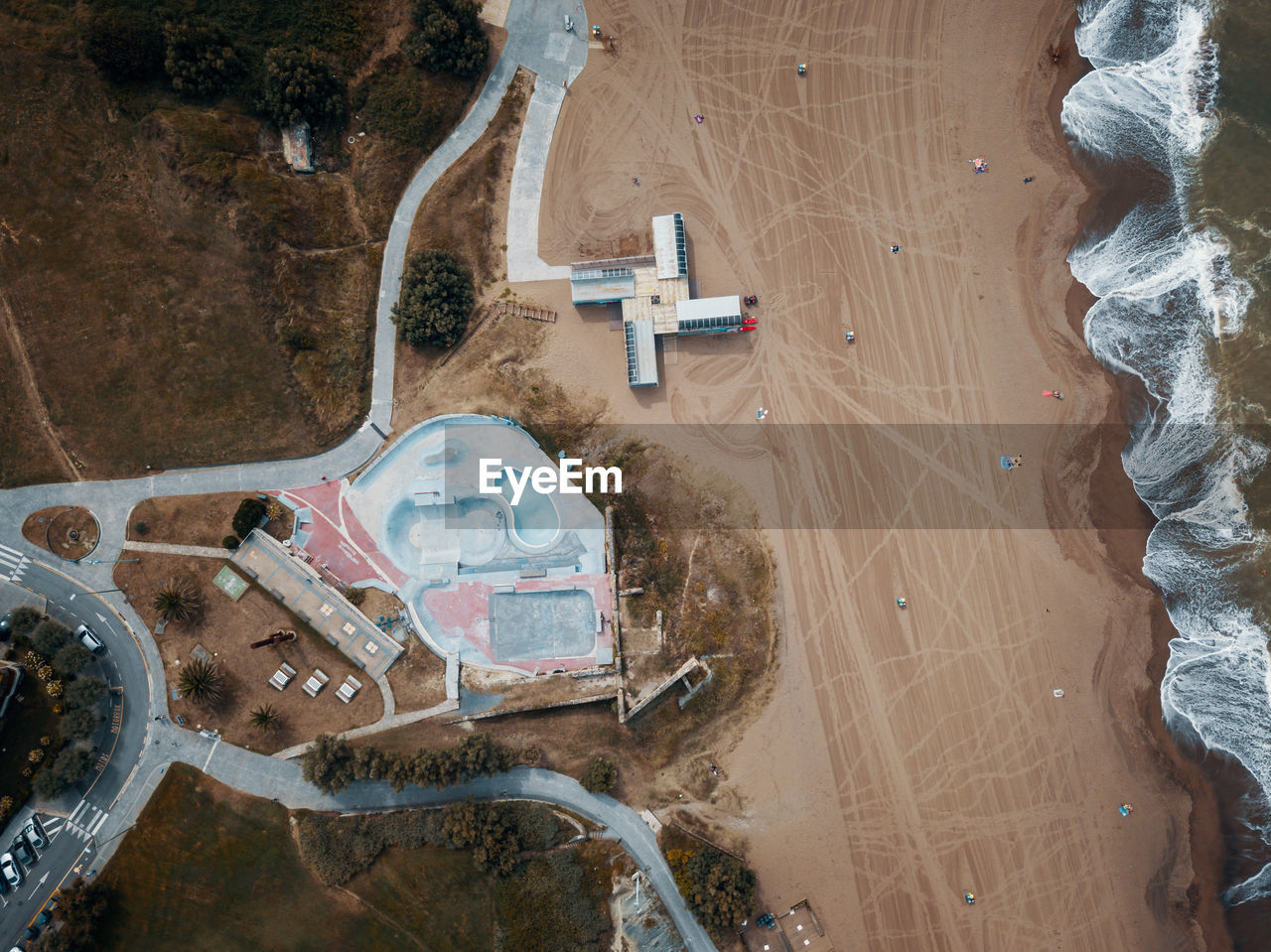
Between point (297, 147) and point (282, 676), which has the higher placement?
point (297, 147)

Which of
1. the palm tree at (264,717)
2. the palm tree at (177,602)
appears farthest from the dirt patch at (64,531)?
the palm tree at (264,717)

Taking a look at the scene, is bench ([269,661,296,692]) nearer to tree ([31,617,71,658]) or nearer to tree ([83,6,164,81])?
tree ([31,617,71,658])

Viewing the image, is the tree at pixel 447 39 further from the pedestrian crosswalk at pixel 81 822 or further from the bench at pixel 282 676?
the pedestrian crosswalk at pixel 81 822

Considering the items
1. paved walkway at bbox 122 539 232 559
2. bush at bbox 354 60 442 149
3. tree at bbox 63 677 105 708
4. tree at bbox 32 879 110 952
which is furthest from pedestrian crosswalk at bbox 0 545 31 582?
bush at bbox 354 60 442 149

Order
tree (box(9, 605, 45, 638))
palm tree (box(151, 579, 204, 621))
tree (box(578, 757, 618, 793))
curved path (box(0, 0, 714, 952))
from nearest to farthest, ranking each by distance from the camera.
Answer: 1. tree (box(578, 757, 618, 793))
2. tree (box(9, 605, 45, 638))
3. palm tree (box(151, 579, 204, 621))
4. curved path (box(0, 0, 714, 952))

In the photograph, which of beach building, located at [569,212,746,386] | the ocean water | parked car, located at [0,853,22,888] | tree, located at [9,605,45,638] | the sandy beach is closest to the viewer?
parked car, located at [0,853,22,888]

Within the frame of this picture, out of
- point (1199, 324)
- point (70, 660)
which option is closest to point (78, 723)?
point (70, 660)

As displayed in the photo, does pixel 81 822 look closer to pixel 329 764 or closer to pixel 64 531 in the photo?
pixel 329 764
